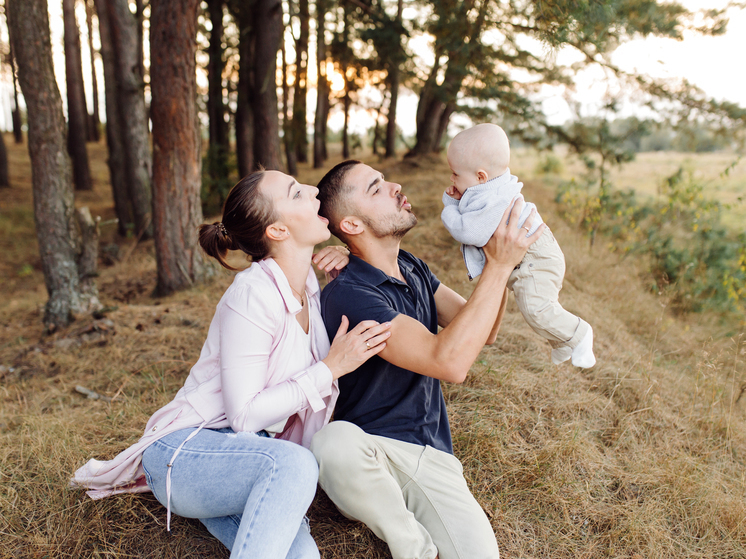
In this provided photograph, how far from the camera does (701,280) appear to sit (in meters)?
6.15

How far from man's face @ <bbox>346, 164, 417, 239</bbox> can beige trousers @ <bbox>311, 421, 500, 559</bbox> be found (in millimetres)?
884

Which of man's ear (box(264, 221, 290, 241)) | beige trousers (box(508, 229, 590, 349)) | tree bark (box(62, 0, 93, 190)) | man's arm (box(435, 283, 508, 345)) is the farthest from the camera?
tree bark (box(62, 0, 93, 190))

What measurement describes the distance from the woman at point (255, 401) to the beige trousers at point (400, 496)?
129 millimetres

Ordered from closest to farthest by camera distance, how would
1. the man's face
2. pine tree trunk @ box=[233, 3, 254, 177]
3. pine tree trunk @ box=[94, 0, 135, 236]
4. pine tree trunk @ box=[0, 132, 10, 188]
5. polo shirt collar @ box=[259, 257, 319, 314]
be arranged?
polo shirt collar @ box=[259, 257, 319, 314], the man's face, pine tree trunk @ box=[94, 0, 135, 236], pine tree trunk @ box=[233, 3, 254, 177], pine tree trunk @ box=[0, 132, 10, 188]

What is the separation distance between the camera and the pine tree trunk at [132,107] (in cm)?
738

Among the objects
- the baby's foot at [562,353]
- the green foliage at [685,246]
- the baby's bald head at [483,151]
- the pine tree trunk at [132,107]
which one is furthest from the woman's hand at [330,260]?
the pine tree trunk at [132,107]

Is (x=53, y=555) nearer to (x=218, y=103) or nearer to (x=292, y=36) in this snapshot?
(x=218, y=103)

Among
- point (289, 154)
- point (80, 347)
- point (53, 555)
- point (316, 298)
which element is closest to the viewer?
point (53, 555)

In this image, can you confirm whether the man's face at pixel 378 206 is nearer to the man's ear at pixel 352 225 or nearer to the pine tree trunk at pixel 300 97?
the man's ear at pixel 352 225

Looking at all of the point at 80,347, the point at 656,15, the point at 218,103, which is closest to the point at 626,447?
the point at 80,347

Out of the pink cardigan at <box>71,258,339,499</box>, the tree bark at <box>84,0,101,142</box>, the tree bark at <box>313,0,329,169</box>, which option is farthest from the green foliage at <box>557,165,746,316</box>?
the tree bark at <box>84,0,101,142</box>

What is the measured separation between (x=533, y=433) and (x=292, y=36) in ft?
45.3

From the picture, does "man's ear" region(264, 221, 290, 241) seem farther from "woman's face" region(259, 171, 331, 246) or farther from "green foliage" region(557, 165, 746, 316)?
"green foliage" region(557, 165, 746, 316)

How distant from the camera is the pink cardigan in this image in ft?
5.72
